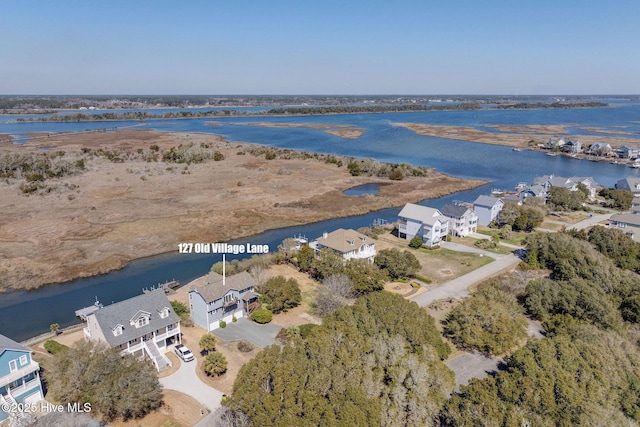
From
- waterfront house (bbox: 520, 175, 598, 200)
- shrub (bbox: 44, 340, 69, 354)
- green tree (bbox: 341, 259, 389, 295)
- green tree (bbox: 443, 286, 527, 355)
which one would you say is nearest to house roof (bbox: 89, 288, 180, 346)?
shrub (bbox: 44, 340, 69, 354)

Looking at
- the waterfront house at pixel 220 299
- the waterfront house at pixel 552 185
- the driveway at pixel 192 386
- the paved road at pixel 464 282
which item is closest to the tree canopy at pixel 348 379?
the driveway at pixel 192 386

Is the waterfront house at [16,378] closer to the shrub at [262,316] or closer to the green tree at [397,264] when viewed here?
the shrub at [262,316]

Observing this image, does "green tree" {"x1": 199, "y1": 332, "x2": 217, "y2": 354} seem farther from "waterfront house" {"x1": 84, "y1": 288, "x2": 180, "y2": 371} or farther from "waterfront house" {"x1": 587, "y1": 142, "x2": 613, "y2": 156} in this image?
"waterfront house" {"x1": 587, "y1": 142, "x2": 613, "y2": 156}

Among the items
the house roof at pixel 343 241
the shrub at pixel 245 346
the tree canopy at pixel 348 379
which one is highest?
the tree canopy at pixel 348 379

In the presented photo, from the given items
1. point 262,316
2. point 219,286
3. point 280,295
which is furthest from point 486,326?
point 219,286

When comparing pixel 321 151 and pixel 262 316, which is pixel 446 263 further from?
pixel 321 151

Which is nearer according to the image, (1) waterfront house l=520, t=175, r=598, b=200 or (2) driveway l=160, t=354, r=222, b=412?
(2) driveway l=160, t=354, r=222, b=412
